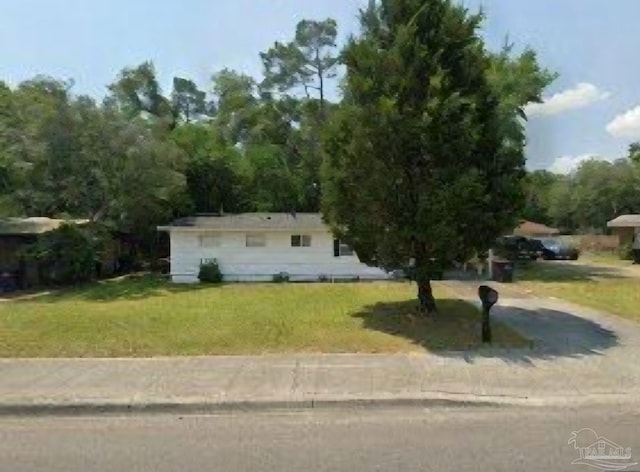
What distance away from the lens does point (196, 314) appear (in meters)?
14.2

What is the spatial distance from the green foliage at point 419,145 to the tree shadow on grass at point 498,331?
1.36 metres

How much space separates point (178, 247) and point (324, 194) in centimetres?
1361

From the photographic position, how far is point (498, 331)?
39.0 ft

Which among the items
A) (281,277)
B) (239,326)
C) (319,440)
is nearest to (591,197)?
(281,277)

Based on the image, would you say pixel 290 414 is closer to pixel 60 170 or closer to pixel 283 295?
pixel 283 295

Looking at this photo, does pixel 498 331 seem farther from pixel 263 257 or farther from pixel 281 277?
pixel 263 257

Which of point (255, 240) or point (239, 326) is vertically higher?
point (255, 240)

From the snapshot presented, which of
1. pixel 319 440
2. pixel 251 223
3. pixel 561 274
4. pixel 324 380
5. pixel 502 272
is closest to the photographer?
pixel 319 440

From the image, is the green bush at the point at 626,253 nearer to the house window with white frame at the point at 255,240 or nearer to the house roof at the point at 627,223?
the house roof at the point at 627,223

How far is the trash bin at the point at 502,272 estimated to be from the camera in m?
24.4

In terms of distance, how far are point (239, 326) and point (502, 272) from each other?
50.7 feet

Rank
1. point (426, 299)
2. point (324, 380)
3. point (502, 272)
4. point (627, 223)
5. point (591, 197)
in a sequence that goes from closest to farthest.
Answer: point (324, 380) < point (426, 299) < point (502, 272) < point (627, 223) < point (591, 197)

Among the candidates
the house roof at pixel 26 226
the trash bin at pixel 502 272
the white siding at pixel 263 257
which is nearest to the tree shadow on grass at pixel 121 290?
the white siding at pixel 263 257

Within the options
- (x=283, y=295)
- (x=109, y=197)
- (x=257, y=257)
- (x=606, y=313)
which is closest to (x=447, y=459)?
(x=606, y=313)
